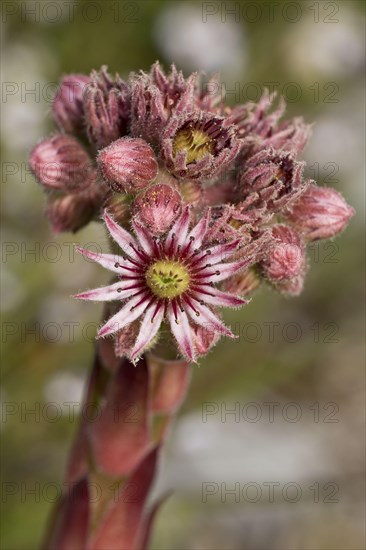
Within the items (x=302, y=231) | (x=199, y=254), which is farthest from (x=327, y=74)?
(x=199, y=254)

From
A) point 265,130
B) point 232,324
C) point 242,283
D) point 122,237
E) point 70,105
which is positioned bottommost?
point 232,324

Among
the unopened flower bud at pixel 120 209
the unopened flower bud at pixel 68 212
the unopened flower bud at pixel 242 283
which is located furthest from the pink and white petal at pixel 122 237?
the unopened flower bud at pixel 68 212

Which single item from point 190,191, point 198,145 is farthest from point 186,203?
point 198,145

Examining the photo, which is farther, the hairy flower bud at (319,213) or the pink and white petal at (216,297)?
the hairy flower bud at (319,213)

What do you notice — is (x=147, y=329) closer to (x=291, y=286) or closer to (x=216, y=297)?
(x=216, y=297)

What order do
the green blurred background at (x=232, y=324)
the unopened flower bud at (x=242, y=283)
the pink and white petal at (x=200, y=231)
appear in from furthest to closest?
the green blurred background at (x=232, y=324)
the unopened flower bud at (x=242, y=283)
the pink and white petal at (x=200, y=231)

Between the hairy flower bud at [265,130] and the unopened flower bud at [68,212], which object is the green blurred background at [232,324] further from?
the hairy flower bud at [265,130]
